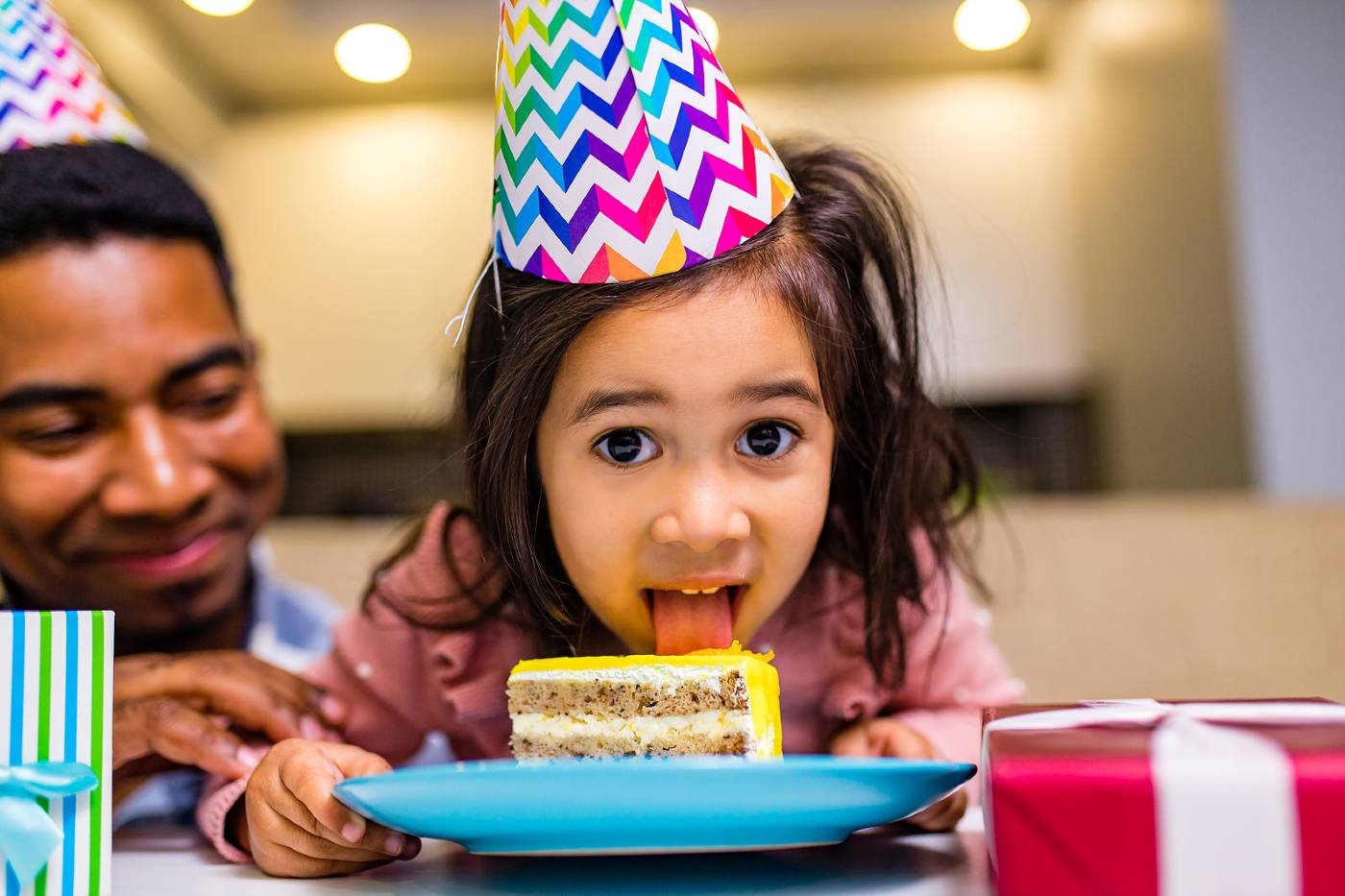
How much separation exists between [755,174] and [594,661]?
0.29 meters

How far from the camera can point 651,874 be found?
0.60 metres

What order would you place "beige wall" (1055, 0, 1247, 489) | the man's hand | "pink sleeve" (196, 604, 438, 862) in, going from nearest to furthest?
the man's hand < "pink sleeve" (196, 604, 438, 862) < "beige wall" (1055, 0, 1247, 489)

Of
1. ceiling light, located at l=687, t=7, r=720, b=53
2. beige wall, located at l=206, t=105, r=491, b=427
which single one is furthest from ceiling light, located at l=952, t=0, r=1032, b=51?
beige wall, located at l=206, t=105, r=491, b=427

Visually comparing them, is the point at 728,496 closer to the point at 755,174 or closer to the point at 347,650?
the point at 755,174

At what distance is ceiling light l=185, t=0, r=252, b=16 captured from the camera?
2.65 meters

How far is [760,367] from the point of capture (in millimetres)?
688

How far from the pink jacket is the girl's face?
0.13 metres

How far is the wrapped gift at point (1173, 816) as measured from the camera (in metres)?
0.44

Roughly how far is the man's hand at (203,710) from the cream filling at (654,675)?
28 centimetres

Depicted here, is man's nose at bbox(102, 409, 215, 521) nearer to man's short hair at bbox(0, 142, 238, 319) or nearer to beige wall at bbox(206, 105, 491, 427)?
man's short hair at bbox(0, 142, 238, 319)

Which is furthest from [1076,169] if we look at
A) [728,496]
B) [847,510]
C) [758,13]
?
[728,496]

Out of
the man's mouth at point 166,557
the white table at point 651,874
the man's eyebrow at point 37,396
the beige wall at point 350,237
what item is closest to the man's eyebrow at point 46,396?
the man's eyebrow at point 37,396

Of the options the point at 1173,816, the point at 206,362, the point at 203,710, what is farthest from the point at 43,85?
the point at 1173,816

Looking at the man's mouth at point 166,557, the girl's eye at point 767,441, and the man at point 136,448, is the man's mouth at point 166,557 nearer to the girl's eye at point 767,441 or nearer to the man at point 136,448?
the man at point 136,448
